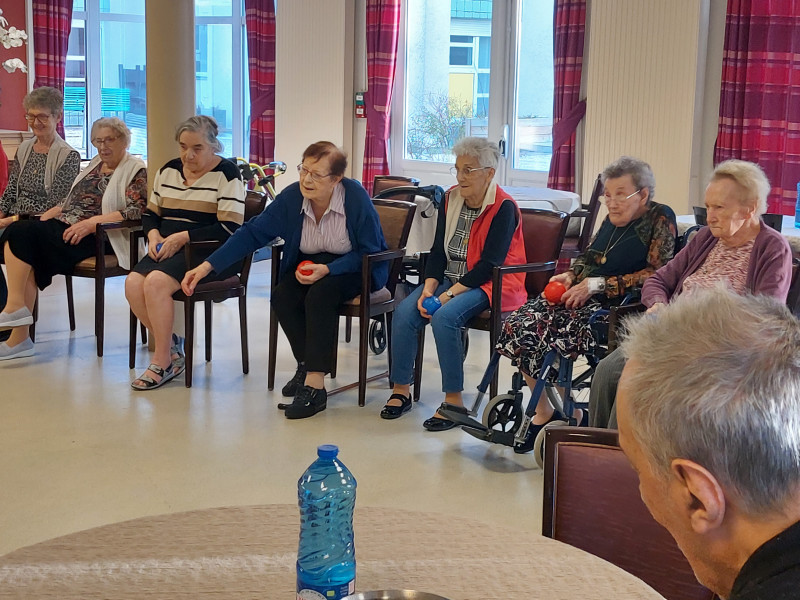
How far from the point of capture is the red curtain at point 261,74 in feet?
30.7

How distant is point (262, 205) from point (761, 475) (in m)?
4.51

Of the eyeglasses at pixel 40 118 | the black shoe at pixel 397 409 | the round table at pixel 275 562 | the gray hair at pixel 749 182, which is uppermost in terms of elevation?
the eyeglasses at pixel 40 118

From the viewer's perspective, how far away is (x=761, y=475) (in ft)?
3.12

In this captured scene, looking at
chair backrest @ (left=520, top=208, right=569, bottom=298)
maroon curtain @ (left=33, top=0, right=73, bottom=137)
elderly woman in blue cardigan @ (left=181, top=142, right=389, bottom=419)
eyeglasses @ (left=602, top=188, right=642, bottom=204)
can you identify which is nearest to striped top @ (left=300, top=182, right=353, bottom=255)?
elderly woman in blue cardigan @ (left=181, top=142, right=389, bottom=419)

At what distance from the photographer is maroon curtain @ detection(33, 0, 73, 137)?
32.3 feet

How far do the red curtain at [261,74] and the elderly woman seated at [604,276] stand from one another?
5967 mm

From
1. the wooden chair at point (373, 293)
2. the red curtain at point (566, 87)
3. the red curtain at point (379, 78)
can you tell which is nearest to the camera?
the wooden chair at point (373, 293)

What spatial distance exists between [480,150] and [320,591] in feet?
10.4

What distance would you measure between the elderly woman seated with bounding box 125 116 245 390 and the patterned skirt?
5.19 feet

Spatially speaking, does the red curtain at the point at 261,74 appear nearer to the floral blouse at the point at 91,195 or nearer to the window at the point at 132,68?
the window at the point at 132,68

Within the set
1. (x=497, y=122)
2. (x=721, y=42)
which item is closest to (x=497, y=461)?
(x=721, y=42)

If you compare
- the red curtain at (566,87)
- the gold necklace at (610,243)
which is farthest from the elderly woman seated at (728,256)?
the red curtain at (566,87)

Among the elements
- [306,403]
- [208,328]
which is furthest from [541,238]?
[208,328]

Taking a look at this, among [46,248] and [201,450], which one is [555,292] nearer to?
[201,450]
